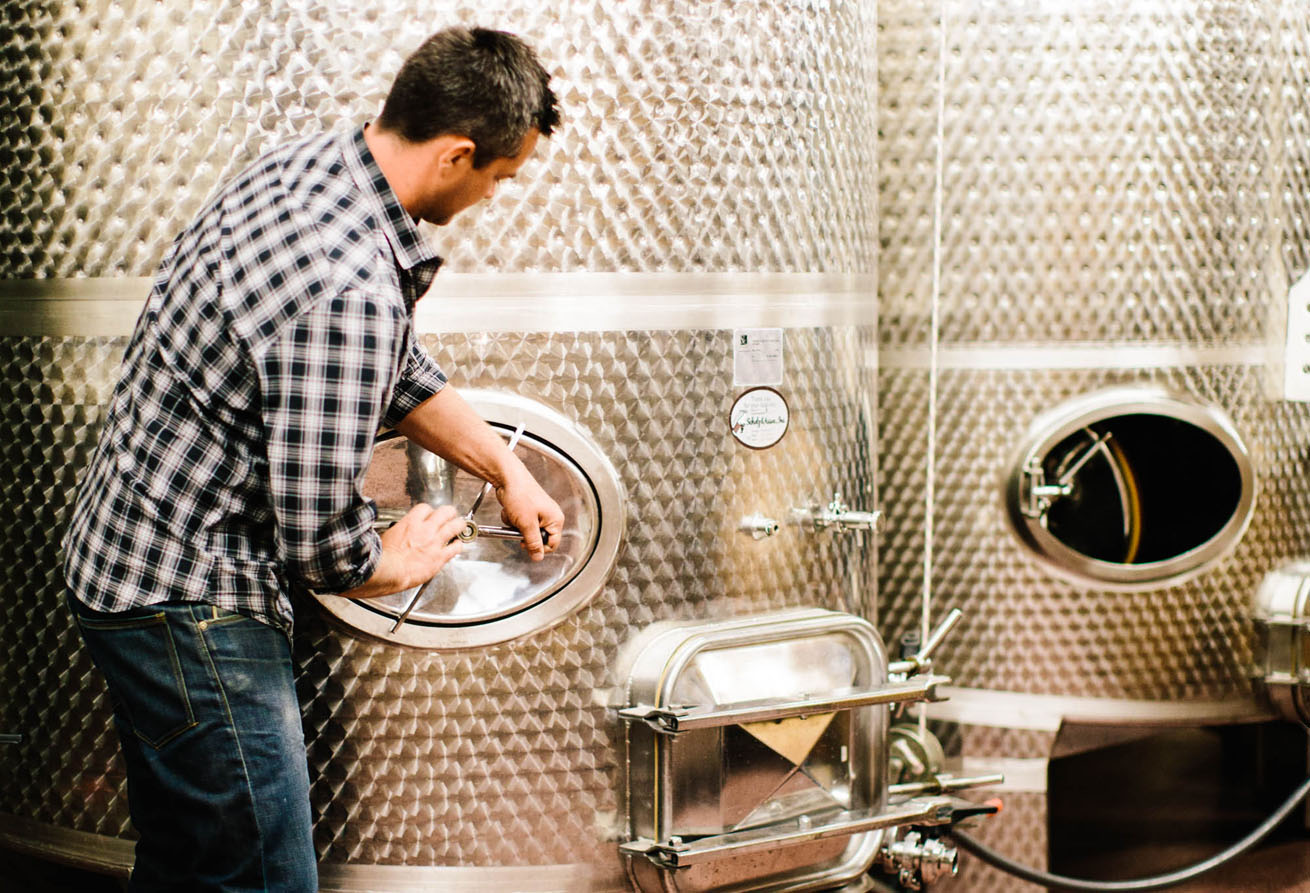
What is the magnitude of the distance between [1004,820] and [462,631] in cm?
178

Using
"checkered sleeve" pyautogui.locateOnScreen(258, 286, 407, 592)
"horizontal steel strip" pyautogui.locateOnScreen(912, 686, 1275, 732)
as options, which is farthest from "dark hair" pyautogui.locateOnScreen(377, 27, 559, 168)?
"horizontal steel strip" pyautogui.locateOnScreen(912, 686, 1275, 732)

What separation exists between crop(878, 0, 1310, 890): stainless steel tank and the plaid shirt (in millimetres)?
1744

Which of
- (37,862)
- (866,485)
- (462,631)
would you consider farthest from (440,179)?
(37,862)

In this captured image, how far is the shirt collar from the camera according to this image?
172 centimetres

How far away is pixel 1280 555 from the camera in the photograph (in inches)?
127

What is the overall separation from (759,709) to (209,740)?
974 mm

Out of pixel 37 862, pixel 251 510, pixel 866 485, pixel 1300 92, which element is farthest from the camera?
pixel 1300 92

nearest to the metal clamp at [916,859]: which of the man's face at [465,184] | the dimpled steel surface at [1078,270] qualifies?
the dimpled steel surface at [1078,270]

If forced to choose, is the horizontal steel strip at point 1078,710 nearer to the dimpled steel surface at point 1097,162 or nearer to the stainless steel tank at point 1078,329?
the stainless steel tank at point 1078,329

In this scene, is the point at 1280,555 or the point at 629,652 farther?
the point at 1280,555

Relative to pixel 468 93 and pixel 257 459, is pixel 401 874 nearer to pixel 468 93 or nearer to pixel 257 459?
pixel 257 459

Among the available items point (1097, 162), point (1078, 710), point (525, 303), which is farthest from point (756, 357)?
point (1078, 710)

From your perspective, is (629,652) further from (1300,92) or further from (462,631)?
(1300,92)

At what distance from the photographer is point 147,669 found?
173 cm
